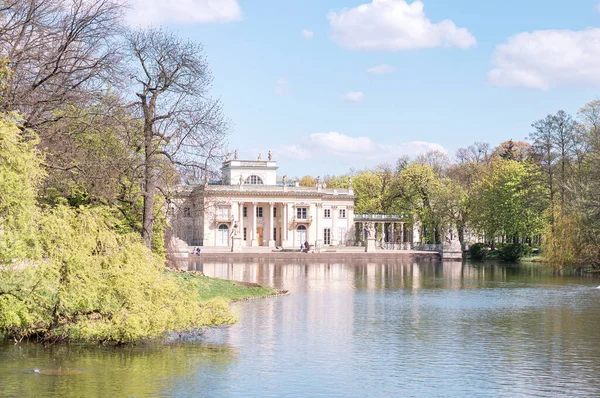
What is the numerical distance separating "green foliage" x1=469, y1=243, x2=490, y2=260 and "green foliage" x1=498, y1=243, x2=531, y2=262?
4022mm

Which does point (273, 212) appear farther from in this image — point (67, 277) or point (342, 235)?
point (67, 277)

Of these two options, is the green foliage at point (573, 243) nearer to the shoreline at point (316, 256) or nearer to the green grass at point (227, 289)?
the shoreline at point (316, 256)

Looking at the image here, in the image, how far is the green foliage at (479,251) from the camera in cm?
7419

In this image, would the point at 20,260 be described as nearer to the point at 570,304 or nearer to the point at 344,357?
the point at 344,357

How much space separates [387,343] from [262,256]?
48.9 metres

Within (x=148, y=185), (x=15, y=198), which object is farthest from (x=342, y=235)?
(x=15, y=198)

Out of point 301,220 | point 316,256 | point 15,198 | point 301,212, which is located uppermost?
point 301,212

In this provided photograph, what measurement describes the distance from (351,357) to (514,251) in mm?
53096

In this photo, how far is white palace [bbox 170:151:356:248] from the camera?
9000 centimetres

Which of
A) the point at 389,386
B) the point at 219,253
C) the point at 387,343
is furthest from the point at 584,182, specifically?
the point at 389,386

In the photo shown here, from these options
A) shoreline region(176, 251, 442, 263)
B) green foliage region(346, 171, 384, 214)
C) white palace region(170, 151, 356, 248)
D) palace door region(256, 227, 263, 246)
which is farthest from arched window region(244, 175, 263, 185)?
shoreline region(176, 251, 442, 263)

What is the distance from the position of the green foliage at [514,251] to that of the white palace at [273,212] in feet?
81.6

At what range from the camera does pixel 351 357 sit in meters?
18.3

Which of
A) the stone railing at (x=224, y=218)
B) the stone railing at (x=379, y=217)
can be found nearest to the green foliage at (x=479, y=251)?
the stone railing at (x=379, y=217)
